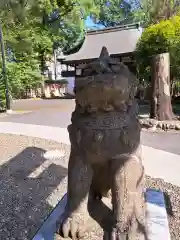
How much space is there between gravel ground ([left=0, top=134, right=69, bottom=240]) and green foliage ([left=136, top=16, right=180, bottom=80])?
19.4ft

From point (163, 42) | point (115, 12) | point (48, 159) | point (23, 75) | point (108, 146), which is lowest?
point (48, 159)

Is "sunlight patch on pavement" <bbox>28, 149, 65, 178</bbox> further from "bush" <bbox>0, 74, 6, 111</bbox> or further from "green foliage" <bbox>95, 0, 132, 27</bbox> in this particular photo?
"green foliage" <bbox>95, 0, 132, 27</bbox>

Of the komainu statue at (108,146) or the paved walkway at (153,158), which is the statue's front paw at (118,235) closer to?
the komainu statue at (108,146)

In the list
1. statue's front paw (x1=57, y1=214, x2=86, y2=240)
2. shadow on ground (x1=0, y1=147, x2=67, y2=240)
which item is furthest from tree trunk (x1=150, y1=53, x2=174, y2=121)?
statue's front paw (x1=57, y1=214, x2=86, y2=240)

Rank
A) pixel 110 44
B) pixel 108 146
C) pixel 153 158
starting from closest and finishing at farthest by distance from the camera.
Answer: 1. pixel 108 146
2. pixel 153 158
3. pixel 110 44

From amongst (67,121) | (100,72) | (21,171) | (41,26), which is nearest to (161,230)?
(100,72)

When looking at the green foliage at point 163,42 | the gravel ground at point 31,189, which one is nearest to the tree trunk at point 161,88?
the green foliage at point 163,42

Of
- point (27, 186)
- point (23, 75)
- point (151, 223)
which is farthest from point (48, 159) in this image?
point (23, 75)

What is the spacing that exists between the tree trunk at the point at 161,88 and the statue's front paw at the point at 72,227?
7.11 meters

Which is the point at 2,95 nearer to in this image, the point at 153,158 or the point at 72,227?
the point at 153,158

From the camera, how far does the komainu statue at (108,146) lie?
2041mm

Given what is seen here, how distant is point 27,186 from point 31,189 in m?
0.16

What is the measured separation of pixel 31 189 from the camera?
4.41m

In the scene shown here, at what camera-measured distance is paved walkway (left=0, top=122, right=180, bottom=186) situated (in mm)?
4949
